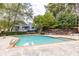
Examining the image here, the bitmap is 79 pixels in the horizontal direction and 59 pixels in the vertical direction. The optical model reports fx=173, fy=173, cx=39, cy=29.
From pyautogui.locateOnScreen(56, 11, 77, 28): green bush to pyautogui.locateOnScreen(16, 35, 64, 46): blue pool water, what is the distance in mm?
403

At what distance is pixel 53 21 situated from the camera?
4539 millimetres

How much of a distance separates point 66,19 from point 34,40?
1012 millimetres

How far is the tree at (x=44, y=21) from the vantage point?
4.55m

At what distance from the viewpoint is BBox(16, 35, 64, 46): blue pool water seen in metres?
4.45

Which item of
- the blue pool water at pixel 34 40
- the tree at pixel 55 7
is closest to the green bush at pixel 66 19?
the tree at pixel 55 7

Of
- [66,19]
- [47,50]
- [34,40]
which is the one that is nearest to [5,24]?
[34,40]

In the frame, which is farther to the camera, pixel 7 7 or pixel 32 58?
pixel 7 7

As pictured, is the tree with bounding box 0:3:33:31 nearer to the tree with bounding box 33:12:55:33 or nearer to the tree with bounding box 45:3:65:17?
the tree with bounding box 33:12:55:33

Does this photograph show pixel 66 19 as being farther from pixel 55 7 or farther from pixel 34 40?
pixel 34 40

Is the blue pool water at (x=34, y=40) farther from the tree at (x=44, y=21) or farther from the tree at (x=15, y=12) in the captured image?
the tree at (x=15, y=12)

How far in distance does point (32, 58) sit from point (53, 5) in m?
1.45

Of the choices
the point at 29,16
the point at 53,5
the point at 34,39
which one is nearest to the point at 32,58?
the point at 34,39

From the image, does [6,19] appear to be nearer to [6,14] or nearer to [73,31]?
[6,14]

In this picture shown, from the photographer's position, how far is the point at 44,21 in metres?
4.62
